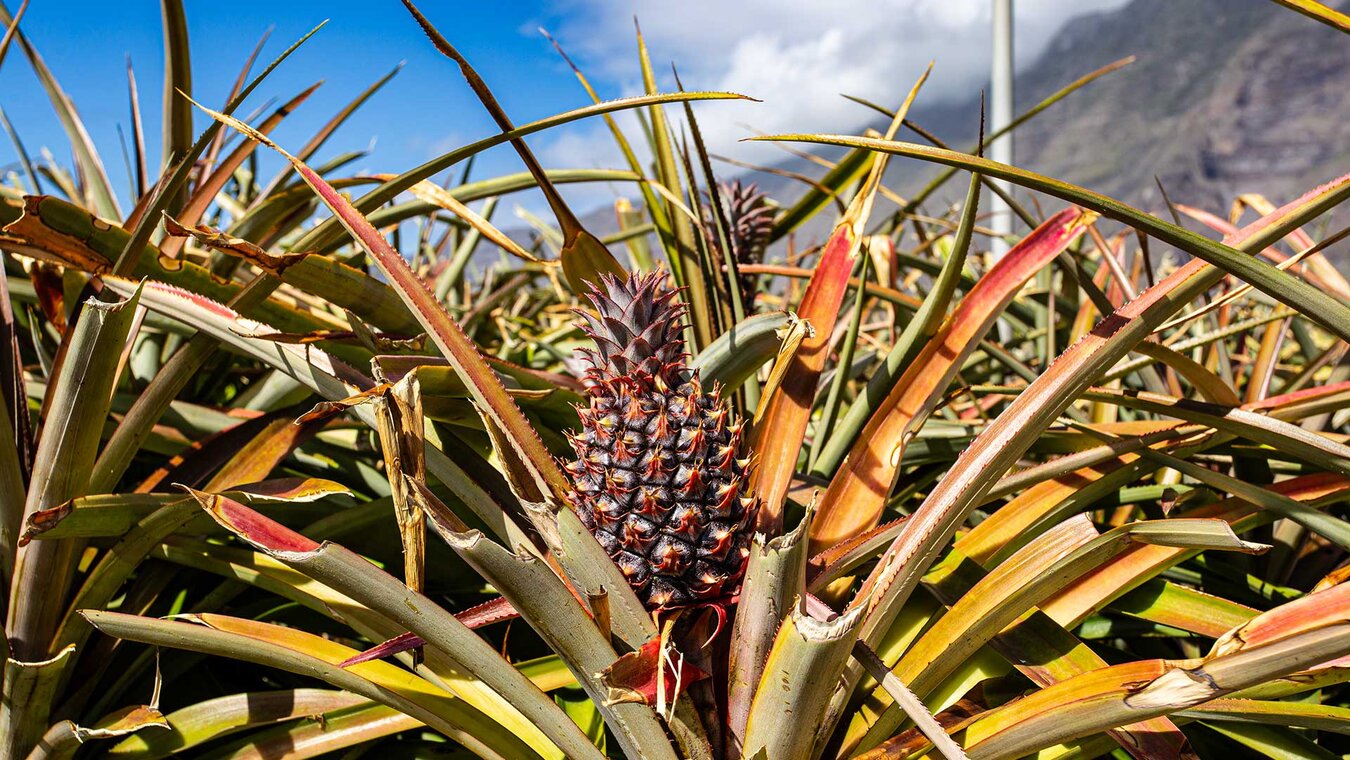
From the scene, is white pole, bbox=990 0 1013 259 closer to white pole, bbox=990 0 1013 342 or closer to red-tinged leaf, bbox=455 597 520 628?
white pole, bbox=990 0 1013 342

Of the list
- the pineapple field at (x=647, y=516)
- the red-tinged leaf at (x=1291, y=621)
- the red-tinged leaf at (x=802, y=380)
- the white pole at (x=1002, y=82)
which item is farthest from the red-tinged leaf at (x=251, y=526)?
the white pole at (x=1002, y=82)

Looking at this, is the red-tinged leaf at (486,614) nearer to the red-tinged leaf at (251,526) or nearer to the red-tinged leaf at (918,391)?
the red-tinged leaf at (251,526)

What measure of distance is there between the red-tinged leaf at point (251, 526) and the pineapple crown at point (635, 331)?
362 mm

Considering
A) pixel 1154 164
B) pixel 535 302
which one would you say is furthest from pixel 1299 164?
pixel 535 302

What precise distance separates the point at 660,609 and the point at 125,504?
2.38 ft

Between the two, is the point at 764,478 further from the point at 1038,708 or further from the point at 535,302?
the point at 535,302

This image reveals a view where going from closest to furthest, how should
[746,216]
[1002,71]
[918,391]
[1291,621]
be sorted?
[1291,621], [918,391], [746,216], [1002,71]

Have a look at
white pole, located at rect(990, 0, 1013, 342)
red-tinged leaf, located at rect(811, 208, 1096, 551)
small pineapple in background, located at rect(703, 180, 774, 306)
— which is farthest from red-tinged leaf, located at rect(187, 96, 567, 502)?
white pole, located at rect(990, 0, 1013, 342)

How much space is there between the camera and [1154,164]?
2376 inches

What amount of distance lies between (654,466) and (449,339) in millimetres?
287

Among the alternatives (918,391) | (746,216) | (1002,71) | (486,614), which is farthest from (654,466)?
(1002,71)

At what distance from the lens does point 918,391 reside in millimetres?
1046

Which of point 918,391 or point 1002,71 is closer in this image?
point 918,391

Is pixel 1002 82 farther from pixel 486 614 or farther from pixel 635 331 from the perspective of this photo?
pixel 486 614
